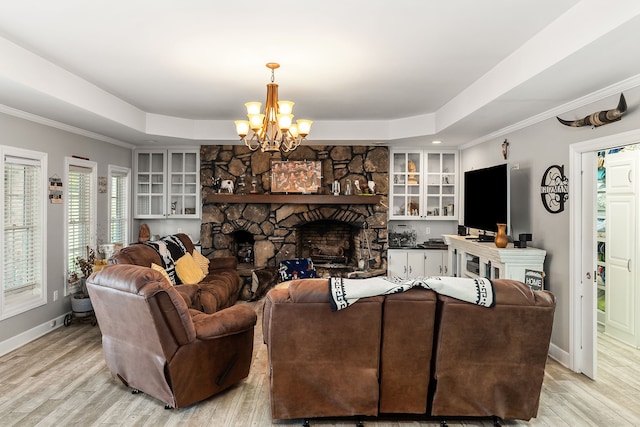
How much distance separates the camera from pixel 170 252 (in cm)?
501

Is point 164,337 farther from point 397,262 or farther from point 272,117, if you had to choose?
point 397,262

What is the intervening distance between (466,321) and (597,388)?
1796mm

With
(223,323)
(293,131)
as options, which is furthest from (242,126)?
(223,323)

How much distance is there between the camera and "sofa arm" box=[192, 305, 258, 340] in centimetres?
299

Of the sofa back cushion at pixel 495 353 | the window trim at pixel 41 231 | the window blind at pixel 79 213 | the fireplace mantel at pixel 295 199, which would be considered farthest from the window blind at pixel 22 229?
the sofa back cushion at pixel 495 353

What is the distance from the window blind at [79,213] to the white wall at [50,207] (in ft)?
0.60

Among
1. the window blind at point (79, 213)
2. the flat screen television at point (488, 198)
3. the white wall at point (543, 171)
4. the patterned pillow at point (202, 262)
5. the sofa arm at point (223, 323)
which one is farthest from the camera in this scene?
the patterned pillow at point (202, 262)

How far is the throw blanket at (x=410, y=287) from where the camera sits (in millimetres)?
2555

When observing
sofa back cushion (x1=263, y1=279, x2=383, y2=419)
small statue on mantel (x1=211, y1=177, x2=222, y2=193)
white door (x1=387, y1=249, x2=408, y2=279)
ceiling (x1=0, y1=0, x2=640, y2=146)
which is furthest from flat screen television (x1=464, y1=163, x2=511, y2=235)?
small statue on mantel (x1=211, y1=177, x2=222, y2=193)

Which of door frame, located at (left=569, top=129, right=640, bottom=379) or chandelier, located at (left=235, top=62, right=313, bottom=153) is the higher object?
chandelier, located at (left=235, top=62, right=313, bottom=153)

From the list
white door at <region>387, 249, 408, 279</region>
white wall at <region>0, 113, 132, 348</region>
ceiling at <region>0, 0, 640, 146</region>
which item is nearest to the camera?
ceiling at <region>0, 0, 640, 146</region>

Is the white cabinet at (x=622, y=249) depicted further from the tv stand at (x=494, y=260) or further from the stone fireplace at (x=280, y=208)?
the stone fireplace at (x=280, y=208)

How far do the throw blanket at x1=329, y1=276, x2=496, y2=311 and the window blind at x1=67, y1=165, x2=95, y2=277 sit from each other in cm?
416

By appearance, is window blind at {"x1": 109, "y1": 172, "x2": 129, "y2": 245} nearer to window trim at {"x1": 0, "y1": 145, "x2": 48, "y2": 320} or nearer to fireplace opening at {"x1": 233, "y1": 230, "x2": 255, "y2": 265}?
window trim at {"x1": 0, "y1": 145, "x2": 48, "y2": 320}
